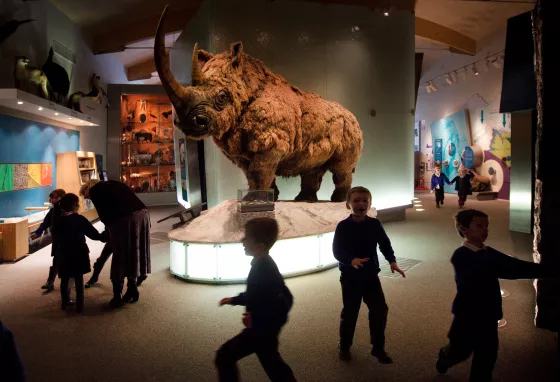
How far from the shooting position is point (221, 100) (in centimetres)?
357

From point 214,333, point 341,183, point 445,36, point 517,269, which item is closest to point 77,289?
point 214,333

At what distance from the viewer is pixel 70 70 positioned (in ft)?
26.2

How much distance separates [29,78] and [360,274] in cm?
608

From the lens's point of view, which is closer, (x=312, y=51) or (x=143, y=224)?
(x=143, y=224)

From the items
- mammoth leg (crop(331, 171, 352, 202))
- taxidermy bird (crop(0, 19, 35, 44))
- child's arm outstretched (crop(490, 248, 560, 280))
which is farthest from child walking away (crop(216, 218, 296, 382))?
taxidermy bird (crop(0, 19, 35, 44))

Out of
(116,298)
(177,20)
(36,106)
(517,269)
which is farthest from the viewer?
(177,20)

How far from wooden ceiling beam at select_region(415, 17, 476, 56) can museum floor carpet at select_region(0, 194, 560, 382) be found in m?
7.76

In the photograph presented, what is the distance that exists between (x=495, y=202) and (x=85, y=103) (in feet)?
35.9

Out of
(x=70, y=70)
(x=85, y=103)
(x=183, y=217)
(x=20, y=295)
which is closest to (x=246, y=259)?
(x=183, y=217)

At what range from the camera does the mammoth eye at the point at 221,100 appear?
11.6 feet

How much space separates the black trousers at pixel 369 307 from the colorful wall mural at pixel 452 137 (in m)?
12.1

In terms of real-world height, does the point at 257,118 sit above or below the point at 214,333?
above

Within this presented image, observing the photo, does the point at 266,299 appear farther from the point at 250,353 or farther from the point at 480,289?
the point at 480,289

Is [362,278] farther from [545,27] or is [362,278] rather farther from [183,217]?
[183,217]
